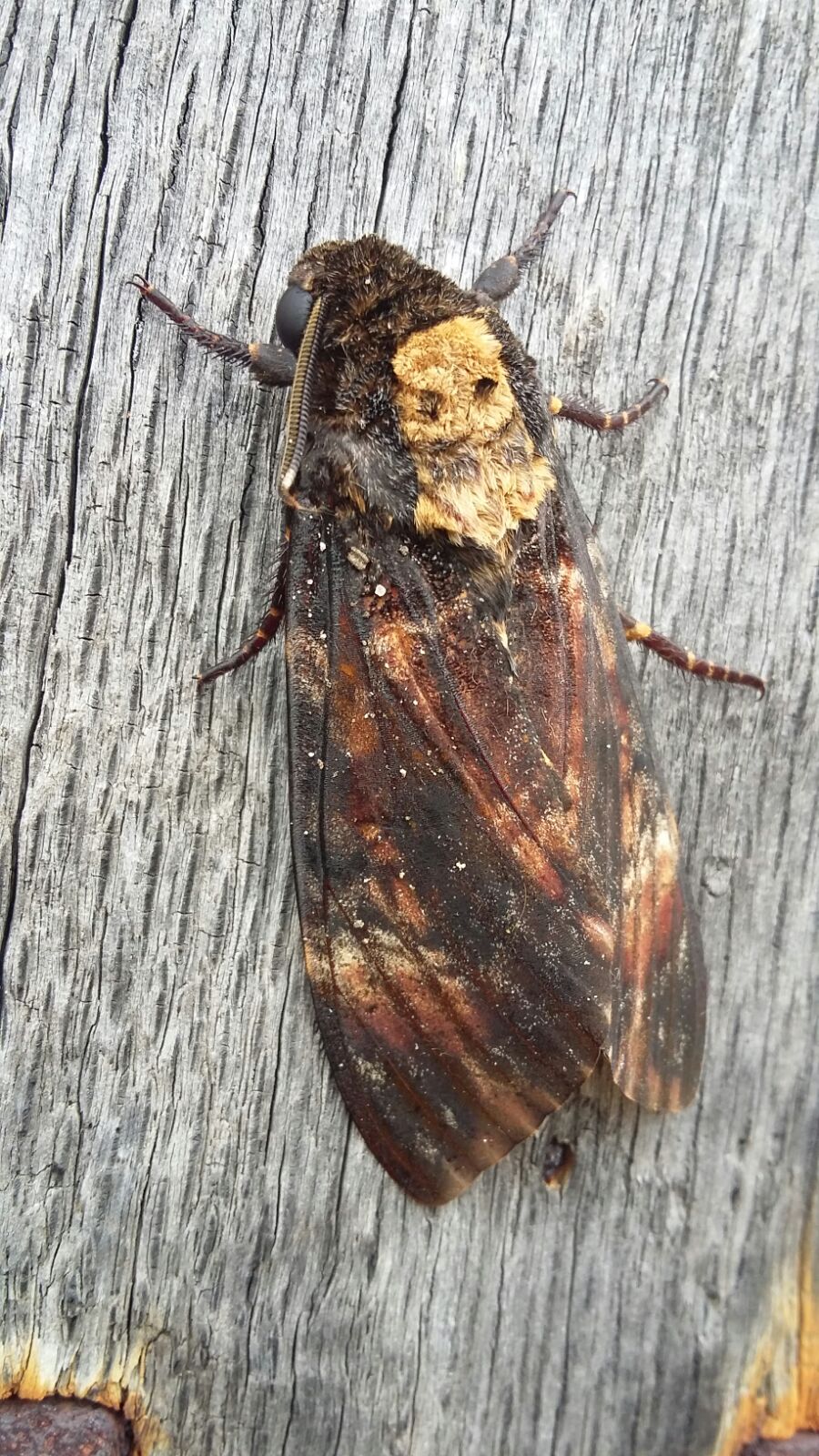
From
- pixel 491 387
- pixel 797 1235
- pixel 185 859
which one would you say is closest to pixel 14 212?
pixel 491 387

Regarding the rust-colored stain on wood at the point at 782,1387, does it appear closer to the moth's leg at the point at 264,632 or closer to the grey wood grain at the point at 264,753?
the grey wood grain at the point at 264,753

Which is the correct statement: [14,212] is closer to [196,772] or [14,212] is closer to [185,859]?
[196,772]

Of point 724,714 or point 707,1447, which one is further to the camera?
point 724,714

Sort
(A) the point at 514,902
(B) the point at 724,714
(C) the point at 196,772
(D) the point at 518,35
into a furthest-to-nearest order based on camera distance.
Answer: (B) the point at 724,714
(D) the point at 518,35
(C) the point at 196,772
(A) the point at 514,902

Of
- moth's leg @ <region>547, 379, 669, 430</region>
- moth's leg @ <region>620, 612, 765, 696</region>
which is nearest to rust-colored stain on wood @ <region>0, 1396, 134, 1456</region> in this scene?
moth's leg @ <region>620, 612, 765, 696</region>

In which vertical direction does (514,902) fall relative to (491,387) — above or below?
below

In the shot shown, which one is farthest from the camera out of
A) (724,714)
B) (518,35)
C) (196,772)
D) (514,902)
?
(724,714)
